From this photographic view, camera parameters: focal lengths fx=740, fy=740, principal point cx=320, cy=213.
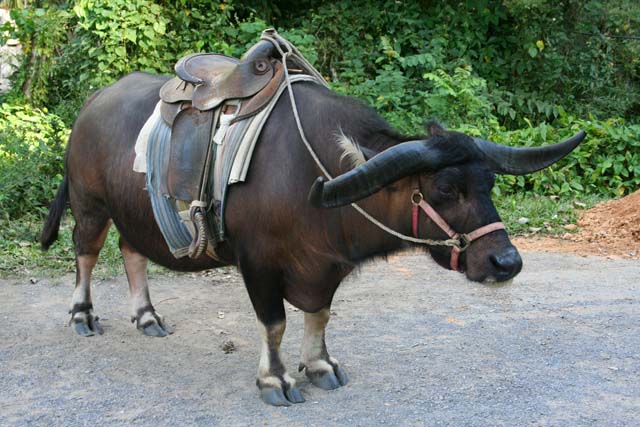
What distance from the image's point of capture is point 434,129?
141 inches

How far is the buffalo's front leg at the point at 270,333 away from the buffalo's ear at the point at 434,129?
109 cm

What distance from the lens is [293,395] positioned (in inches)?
→ 159

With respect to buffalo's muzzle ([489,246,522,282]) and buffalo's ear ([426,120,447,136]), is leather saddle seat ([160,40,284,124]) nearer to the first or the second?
buffalo's ear ([426,120,447,136])

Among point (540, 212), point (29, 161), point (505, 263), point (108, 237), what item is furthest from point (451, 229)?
point (29, 161)

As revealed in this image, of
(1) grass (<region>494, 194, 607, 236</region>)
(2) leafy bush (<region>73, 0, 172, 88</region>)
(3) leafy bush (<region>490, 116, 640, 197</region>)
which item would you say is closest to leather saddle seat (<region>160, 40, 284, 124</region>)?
(1) grass (<region>494, 194, 607, 236</region>)

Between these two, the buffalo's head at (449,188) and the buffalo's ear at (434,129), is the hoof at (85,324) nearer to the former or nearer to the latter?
the buffalo's head at (449,188)

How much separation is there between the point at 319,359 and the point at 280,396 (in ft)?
1.19

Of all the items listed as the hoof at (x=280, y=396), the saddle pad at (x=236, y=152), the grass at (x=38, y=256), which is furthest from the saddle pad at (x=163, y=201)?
the grass at (x=38, y=256)

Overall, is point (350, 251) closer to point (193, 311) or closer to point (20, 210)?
point (193, 311)

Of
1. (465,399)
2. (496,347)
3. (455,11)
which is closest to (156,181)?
(465,399)

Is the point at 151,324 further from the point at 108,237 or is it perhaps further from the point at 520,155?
the point at 520,155

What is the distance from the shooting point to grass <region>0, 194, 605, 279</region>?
662 centimetres

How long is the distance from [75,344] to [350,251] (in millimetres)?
2260

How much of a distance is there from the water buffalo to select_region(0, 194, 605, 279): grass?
2.09 meters
